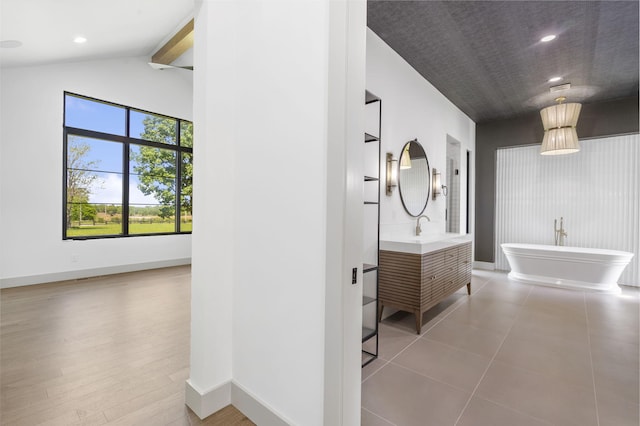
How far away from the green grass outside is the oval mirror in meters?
4.76

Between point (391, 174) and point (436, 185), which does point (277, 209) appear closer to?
point (391, 174)

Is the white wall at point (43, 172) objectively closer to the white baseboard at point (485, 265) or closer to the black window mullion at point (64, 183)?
the black window mullion at point (64, 183)

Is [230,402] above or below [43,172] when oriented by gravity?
below

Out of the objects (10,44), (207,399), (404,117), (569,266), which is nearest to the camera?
(207,399)

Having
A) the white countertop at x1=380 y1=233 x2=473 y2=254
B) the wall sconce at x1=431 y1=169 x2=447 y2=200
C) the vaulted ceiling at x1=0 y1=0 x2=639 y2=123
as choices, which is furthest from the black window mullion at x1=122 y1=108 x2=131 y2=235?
the wall sconce at x1=431 y1=169 x2=447 y2=200

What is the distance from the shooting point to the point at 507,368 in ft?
7.43

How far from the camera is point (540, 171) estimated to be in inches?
226

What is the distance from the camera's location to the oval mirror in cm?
371

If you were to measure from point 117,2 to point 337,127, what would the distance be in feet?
12.2

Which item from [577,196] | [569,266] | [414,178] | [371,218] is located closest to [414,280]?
[371,218]

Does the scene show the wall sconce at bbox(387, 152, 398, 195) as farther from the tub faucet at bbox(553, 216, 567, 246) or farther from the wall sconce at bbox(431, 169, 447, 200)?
the tub faucet at bbox(553, 216, 567, 246)

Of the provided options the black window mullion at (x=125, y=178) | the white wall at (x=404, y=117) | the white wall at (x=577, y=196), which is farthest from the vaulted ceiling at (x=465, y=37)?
the black window mullion at (x=125, y=178)

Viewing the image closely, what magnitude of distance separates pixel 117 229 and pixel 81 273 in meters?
0.91

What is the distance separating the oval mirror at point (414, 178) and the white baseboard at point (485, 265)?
118 inches
